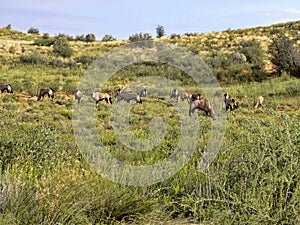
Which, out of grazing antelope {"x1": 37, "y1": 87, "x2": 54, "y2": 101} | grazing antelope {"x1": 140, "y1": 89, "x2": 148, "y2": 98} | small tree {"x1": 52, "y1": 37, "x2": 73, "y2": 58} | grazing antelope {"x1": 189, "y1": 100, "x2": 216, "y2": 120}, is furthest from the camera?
small tree {"x1": 52, "y1": 37, "x2": 73, "y2": 58}

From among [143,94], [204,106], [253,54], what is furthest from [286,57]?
[204,106]

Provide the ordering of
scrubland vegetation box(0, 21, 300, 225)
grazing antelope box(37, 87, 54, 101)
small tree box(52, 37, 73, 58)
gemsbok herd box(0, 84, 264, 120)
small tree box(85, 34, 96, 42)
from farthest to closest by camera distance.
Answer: small tree box(85, 34, 96, 42)
small tree box(52, 37, 73, 58)
grazing antelope box(37, 87, 54, 101)
gemsbok herd box(0, 84, 264, 120)
scrubland vegetation box(0, 21, 300, 225)

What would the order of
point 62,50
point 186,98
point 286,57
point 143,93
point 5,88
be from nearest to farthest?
point 186,98, point 5,88, point 143,93, point 286,57, point 62,50

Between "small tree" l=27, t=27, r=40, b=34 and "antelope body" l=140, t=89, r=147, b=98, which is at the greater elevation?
"small tree" l=27, t=27, r=40, b=34

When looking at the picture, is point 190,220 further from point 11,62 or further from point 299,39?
point 299,39

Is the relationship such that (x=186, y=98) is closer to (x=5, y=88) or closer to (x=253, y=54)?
(x=5, y=88)

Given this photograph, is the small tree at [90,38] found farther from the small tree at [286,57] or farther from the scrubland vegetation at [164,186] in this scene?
the scrubland vegetation at [164,186]

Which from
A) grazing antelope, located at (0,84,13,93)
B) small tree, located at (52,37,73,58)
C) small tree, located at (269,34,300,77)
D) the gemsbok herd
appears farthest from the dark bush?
small tree, located at (269,34,300,77)

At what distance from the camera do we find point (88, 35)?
4878cm

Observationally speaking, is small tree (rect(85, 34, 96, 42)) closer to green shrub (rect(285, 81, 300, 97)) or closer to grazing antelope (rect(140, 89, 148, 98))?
grazing antelope (rect(140, 89, 148, 98))

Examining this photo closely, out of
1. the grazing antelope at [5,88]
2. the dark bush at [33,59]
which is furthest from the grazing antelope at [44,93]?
the dark bush at [33,59]

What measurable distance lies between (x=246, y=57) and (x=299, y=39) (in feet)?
34.1

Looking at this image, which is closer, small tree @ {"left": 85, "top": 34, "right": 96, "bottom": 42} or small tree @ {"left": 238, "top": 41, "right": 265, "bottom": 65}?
small tree @ {"left": 238, "top": 41, "right": 265, "bottom": 65}

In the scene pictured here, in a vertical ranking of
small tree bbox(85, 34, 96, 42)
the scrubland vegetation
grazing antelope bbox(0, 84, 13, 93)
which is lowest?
the scrubland vegetation
